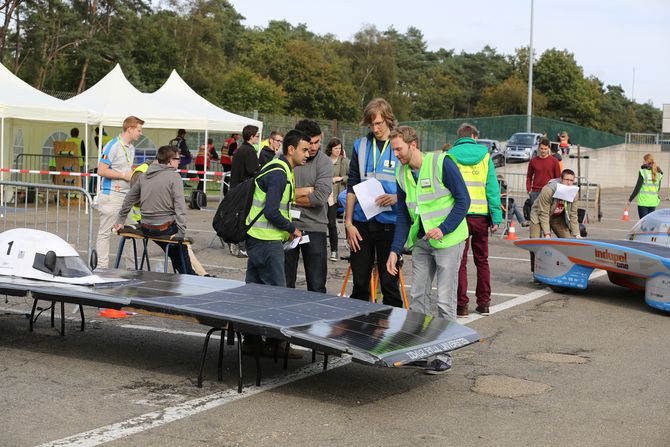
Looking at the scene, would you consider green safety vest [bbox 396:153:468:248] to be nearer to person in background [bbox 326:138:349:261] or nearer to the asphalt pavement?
the asphalt pavement

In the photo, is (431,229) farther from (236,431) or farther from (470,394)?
(236,431)

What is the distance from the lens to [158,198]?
→ 1038 cm

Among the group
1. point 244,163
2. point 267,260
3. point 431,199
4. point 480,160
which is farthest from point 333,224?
point 431,199

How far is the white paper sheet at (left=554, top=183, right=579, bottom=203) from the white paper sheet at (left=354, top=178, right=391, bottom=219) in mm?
5776

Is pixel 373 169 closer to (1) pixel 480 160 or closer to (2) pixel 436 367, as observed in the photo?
(1) pixel 480 160

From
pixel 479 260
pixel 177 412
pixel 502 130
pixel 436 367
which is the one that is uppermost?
pixel 502 130

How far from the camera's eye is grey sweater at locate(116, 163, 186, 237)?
408 inches

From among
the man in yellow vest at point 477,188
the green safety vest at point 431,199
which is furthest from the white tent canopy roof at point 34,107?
the green safety vest at point 431,199

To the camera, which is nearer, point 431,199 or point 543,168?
point 431,199

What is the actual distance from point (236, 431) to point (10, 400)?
169 centimetres

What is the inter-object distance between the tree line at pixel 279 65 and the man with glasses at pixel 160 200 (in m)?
38.4

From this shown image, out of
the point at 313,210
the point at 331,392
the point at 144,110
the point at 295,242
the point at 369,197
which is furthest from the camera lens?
the point at 144,110

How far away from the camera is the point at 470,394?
23.2 ft

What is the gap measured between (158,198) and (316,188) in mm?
2291
